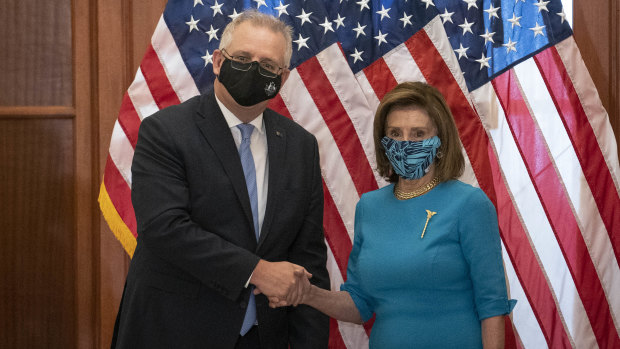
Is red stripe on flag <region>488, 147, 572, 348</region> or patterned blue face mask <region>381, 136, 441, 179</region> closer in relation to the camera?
patterned blue face mask <region>381, 136, 441, 179</region>

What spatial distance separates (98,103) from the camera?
9.29ft

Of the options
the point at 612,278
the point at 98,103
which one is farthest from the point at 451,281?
the point at 98,103

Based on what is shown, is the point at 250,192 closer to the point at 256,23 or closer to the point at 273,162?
the point at 273,162

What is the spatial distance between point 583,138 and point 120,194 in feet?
6.66

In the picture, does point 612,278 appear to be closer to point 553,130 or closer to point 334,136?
point 553,130

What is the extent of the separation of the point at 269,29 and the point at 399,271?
82 cm

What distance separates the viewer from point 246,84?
5.97 ft

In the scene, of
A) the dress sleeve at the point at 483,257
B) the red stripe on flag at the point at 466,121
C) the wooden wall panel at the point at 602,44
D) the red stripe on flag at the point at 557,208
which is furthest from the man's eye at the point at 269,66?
the wooden wall panel at the point at 602,44

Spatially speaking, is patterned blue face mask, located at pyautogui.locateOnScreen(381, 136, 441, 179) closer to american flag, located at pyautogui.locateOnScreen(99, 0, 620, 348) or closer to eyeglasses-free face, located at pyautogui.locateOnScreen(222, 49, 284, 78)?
eyeglasses-free face, located at pyautogui.locateOnScreen(222, 49, 284, 78)

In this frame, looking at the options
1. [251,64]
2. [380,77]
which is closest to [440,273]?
[251,64]

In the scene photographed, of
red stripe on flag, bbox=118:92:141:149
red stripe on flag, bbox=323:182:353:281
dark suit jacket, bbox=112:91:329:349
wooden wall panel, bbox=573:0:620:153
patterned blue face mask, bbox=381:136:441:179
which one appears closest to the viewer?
dark suit jacket, bbox=112:91:329:349

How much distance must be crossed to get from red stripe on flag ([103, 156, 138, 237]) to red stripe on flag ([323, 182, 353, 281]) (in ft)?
2.71

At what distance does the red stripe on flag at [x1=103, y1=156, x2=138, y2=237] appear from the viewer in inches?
106

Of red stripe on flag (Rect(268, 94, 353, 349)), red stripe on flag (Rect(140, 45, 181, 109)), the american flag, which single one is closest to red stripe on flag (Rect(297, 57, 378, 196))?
the american flag
